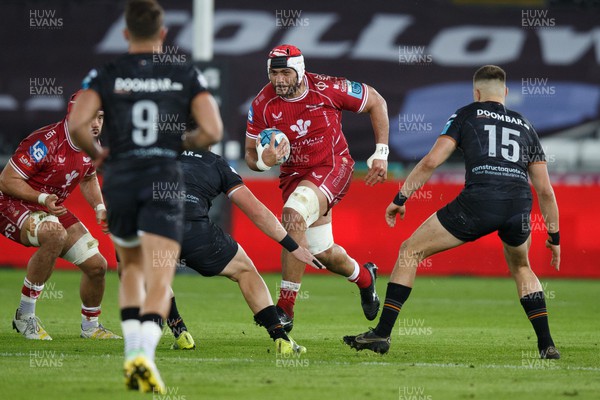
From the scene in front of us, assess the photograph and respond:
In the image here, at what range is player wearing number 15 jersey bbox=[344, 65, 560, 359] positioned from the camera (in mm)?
8625

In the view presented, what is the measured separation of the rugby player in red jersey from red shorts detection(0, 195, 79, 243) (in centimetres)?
179

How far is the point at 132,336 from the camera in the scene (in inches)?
255

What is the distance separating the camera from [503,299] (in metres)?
14.7

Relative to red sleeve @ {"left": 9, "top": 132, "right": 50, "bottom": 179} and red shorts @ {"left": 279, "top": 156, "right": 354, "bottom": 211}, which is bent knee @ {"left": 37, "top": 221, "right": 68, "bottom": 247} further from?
→ red shorts @ {"left": 279, "top": 156, "right": 354, "bottom": 211}

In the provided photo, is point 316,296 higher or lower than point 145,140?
lower

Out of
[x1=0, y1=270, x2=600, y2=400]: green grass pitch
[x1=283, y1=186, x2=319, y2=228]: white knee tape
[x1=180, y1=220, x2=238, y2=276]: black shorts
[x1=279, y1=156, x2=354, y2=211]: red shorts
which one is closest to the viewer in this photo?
[x1=0, y1=270, x2=600, y2=400]: green grass pitch

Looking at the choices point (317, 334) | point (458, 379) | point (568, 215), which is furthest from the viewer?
point (568, 215)

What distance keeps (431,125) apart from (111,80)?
15295mm

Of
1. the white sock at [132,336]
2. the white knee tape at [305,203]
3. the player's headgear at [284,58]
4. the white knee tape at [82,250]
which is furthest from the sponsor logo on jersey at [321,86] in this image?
the white sock at [132,336]

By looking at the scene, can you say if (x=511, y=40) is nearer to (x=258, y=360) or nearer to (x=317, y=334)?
(x=317, y=334)

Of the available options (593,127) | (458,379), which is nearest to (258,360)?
(458,379)

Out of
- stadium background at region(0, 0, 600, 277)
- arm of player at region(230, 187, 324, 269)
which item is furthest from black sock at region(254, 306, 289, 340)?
stadium background at region(0, 0, 600, 277)

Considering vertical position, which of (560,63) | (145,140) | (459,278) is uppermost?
(560,63)

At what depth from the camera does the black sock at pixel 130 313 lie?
22.0 feet
